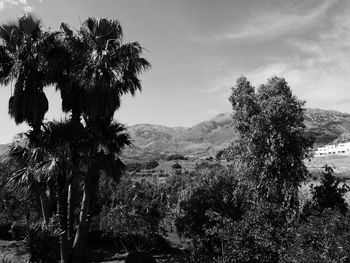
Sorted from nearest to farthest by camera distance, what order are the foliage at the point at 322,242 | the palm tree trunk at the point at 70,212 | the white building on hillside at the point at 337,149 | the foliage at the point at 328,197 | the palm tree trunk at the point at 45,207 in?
the foliage at the point at 322,242, the palm tree trunk at the point at 70,212, the palm tree trunk at the point at 45,207, the foliage at the point at 328,197, the white building on hillside at the point at 337,149

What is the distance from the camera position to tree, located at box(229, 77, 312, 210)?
15375 mm

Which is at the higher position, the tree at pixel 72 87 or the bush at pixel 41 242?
the tree at pixel 72 87

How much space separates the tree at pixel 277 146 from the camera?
1538cm

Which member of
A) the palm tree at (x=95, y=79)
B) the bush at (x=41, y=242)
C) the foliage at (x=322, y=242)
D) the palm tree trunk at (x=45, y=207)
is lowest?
the bush at (x=41, y=242)

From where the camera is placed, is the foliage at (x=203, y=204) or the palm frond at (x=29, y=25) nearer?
the palm frond at (x=29, y=25)

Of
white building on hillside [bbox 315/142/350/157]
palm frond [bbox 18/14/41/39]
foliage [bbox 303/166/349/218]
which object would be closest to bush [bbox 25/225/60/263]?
palm frond [bbox 18/14/41/39]

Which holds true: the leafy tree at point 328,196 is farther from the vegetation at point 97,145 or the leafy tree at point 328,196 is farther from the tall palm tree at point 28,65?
the tall palm tree at point 28,65

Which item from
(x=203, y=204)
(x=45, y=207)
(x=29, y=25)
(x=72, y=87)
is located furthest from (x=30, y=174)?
(x=203, y=204)

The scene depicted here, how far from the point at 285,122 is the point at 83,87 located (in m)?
8.57

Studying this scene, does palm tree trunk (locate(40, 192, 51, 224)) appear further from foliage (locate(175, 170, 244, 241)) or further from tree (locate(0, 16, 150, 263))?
foliage (locate(175, 170, 244, 241))

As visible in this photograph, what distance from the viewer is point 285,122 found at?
609 inches

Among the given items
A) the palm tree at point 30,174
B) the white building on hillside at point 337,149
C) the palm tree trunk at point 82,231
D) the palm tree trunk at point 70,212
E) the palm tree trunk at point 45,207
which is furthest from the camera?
the white building on hillside at point 337,149

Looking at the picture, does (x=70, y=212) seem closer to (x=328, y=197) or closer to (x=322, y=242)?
(x=322, y=242)

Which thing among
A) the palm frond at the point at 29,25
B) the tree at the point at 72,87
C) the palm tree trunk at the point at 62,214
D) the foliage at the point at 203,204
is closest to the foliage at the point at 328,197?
the foliage at the point at 203,204
